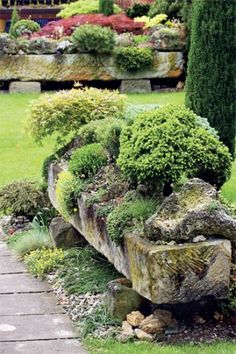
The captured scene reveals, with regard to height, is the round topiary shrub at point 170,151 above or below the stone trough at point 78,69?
above

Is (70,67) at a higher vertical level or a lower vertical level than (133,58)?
lower

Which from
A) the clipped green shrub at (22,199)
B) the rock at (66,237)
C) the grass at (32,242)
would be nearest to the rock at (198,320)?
the rock at (66,237)

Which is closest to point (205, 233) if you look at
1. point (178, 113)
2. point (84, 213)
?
point (178, 113)

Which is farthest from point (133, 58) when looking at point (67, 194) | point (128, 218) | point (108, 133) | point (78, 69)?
point (128, 218)

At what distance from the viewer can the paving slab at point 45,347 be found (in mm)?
5941

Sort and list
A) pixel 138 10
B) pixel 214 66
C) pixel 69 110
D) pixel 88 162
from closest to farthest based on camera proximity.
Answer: pixel 88 162 → pixel 69 110 → pixel 214 66 → pixel 138 10

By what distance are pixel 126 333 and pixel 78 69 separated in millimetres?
13586

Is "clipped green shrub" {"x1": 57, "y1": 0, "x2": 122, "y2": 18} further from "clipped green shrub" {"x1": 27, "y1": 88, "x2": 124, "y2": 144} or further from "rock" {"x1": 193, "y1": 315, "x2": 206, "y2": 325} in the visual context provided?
"rock" {"x1": 193, "y1": 315, "x2": 206, "y2": 325}

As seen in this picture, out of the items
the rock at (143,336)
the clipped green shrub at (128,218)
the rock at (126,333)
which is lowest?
the rock at (126,333)

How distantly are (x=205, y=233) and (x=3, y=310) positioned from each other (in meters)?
2.04

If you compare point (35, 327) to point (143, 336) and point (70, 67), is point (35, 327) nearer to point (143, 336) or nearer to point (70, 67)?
point (143, 336)

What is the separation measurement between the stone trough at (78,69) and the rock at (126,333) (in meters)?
13.4

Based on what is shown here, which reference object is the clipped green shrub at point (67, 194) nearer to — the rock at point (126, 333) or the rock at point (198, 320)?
the rock at point (126, 333)

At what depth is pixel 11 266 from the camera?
8344 millimetres
